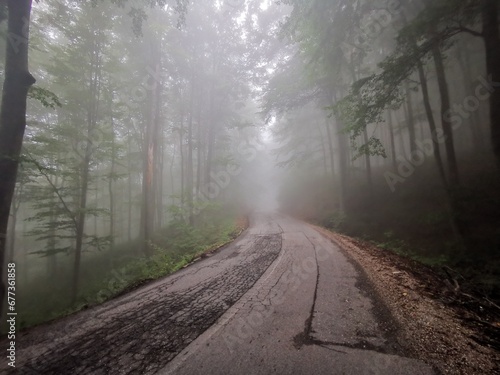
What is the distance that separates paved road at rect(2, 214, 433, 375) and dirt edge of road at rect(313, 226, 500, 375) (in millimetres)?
196

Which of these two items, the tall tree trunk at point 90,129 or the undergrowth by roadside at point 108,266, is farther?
the tall tree trunk at point 90,129

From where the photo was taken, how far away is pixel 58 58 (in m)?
10.6

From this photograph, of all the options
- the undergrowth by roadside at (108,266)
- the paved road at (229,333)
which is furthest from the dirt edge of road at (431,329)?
the undergrowth by roadside at (108,266)

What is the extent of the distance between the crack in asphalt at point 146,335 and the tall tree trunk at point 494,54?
8.18 meters

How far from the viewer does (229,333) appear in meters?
2.96

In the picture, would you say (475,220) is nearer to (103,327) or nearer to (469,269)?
Result: (469,269)

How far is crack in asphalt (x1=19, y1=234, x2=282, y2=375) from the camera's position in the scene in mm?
2348

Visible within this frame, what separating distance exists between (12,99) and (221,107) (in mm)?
17478

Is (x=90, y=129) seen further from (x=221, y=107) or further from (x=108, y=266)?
(x=221, y=107)

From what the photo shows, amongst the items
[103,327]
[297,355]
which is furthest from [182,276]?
[297,355]

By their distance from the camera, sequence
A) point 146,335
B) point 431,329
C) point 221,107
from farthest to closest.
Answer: point 221,107 → point 431,329 → point 146,335

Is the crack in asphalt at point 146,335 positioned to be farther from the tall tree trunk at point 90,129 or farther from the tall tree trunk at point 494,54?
the tall tree trunk at point 90,129

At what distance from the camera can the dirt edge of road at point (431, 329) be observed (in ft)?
7.86

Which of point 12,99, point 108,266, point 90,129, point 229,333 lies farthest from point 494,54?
point 108,266
